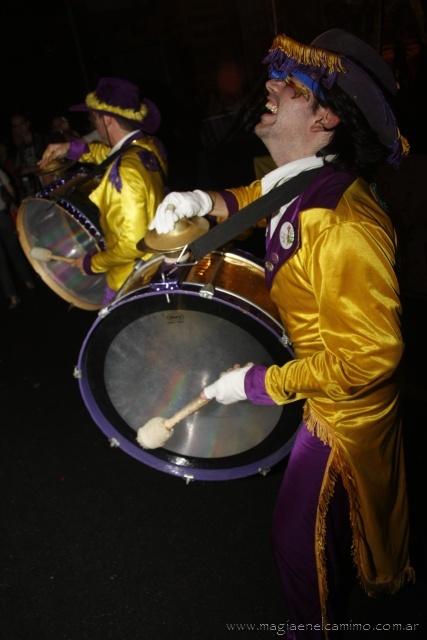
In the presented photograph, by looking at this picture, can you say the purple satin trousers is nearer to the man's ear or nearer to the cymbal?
the cymbal

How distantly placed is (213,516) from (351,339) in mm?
1553

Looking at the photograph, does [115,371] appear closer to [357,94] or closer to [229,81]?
[357,94]

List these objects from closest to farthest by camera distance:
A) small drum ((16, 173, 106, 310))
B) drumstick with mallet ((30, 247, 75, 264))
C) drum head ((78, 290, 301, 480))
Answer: drum head ((78, 290, 301, 480)) < small drum ((16, 173, 106, 310)) < drumstick with mallet ((30, 247, 75, 264))

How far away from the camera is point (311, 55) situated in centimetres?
129

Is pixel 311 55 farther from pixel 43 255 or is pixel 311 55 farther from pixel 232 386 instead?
pixel 43 255

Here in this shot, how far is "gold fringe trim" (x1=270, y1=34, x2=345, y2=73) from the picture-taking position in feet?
4.14

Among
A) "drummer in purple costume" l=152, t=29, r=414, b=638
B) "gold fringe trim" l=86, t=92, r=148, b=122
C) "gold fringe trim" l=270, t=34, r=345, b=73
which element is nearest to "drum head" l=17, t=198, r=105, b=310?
"gold fringe trim" l=86, t=92, r=148, b=122

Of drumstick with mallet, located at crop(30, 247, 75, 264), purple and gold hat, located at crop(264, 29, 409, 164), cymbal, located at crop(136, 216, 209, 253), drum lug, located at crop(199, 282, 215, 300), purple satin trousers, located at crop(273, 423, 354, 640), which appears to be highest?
purple and gold hat, located at crop(264, 29, 409, 164)

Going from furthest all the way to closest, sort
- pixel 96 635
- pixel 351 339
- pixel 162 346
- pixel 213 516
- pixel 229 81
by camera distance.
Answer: pixel 229 81, pixel 213 516, pixel 96 635, pixel 162 346, pixel 351 339

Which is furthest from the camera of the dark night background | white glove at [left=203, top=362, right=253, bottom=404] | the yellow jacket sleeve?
the dark night background

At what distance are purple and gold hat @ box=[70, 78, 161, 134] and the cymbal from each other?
124 cm

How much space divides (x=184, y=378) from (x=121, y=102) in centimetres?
164

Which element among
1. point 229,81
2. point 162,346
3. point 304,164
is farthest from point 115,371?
point 229,81

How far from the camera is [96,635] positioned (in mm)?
1912
